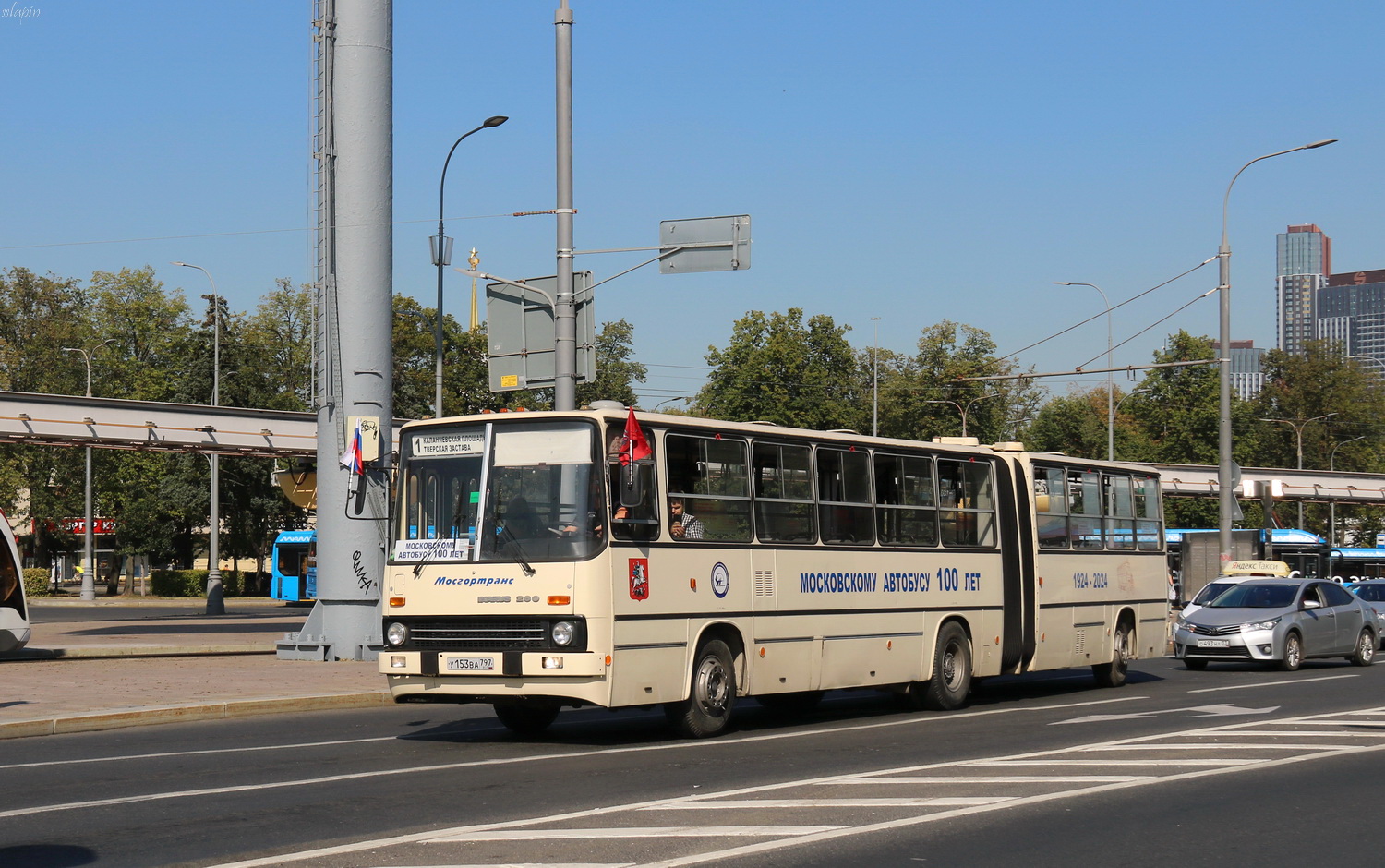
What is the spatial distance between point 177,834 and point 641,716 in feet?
29.5

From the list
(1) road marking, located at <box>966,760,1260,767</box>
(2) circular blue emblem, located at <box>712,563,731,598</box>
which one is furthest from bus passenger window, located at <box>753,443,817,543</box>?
(1) road marking, located at <box>966,760,1260,767</box>

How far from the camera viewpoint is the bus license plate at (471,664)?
13.4 m

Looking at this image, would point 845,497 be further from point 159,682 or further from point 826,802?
point 159,682

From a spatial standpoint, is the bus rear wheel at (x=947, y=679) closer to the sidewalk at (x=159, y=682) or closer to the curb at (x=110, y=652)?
the sidewalk at (x=159, y=682)

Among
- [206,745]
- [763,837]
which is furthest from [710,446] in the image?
[763,837]

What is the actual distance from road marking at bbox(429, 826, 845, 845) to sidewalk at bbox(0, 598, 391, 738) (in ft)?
26.9

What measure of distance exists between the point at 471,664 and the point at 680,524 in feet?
7.53

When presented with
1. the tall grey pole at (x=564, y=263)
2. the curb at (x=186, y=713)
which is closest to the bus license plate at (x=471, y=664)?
the curb at (x=186, y=713)

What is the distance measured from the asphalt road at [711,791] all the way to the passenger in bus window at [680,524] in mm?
1886

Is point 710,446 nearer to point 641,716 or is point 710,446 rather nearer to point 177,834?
point 641,716

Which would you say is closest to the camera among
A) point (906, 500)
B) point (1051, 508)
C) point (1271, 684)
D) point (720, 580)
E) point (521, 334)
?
point (720, 580)

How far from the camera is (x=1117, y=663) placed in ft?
72.4

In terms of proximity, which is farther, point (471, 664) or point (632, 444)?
point (471, 664)

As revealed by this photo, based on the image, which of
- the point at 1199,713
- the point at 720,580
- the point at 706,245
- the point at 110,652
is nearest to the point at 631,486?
the point at 720,580
